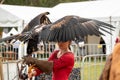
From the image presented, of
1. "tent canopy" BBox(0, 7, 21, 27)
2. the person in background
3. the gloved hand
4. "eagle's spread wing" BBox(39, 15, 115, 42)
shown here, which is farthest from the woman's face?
"tent canopy" BBox(0, 7, 21, 27)

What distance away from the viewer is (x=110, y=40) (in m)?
16.2

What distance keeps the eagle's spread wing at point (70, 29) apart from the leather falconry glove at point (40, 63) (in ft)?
0.78

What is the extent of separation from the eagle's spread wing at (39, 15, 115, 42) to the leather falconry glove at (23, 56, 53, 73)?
237mm

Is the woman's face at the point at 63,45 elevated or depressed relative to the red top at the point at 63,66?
elevated

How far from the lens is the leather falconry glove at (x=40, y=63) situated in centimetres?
400

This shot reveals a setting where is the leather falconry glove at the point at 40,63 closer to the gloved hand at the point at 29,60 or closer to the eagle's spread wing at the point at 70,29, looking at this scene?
the gloved hand at the point at 29,60

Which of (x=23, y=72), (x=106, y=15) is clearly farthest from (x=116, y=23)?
(x=23, y=72)

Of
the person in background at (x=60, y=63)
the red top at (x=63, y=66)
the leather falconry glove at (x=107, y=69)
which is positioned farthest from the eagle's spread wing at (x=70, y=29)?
the leather falconry glove at (x=107, y=69)

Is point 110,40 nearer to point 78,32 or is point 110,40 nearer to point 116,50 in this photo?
point 78,32

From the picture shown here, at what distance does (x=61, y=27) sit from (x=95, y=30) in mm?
357

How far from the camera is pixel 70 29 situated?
4.16 meters

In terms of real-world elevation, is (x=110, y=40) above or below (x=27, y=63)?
below

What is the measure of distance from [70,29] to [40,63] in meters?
0.48

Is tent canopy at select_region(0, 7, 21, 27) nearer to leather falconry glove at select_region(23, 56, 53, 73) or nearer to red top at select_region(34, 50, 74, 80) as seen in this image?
red top at select_region(34, 50, 74, 80)
